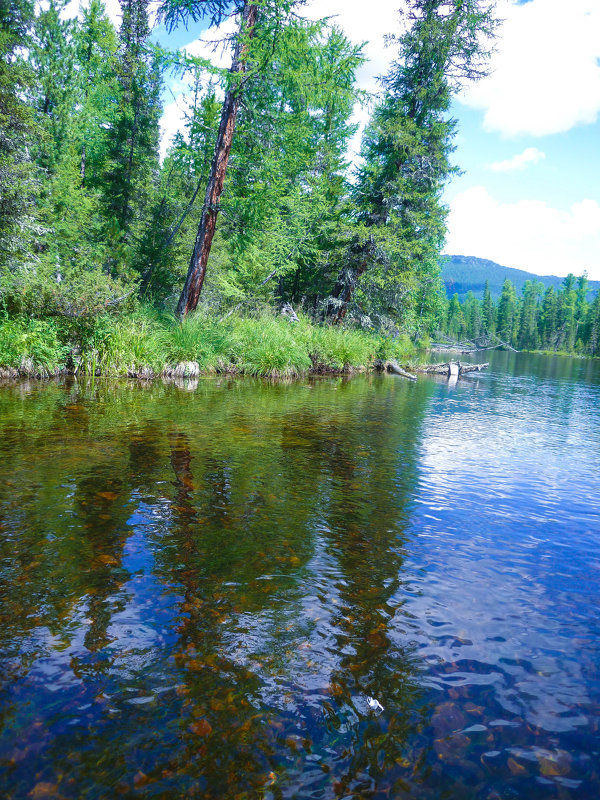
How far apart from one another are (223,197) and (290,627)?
1670 cm

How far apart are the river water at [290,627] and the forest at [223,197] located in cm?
806

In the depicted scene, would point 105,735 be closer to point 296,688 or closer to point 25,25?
point 296,688

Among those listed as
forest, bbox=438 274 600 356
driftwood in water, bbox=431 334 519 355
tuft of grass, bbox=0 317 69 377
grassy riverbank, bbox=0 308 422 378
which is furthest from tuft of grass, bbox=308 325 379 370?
forest, bbox=438 274 600 356

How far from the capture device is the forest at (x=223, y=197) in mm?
13305

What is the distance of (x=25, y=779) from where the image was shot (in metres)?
1.91

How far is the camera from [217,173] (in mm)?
15133

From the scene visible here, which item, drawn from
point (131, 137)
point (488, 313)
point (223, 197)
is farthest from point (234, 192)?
point (488, 313)

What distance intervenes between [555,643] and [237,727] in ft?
6.91

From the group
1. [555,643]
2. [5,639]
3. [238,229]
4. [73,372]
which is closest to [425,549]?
[555,643]

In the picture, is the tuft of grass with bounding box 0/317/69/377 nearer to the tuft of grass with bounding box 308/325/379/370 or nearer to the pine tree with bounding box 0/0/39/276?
the pine tree with bounding box 0/0/39/276

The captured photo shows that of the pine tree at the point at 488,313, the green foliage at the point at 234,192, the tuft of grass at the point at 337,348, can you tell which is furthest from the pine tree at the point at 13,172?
the pine tree at the point at 488,313

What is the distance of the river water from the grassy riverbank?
233 inches

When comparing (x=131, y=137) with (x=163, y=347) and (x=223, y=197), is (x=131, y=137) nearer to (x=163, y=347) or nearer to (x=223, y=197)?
(x=223, y=197)

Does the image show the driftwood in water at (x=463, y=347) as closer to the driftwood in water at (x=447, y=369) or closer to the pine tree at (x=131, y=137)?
the driftwood in water at (x=447, y=369)
